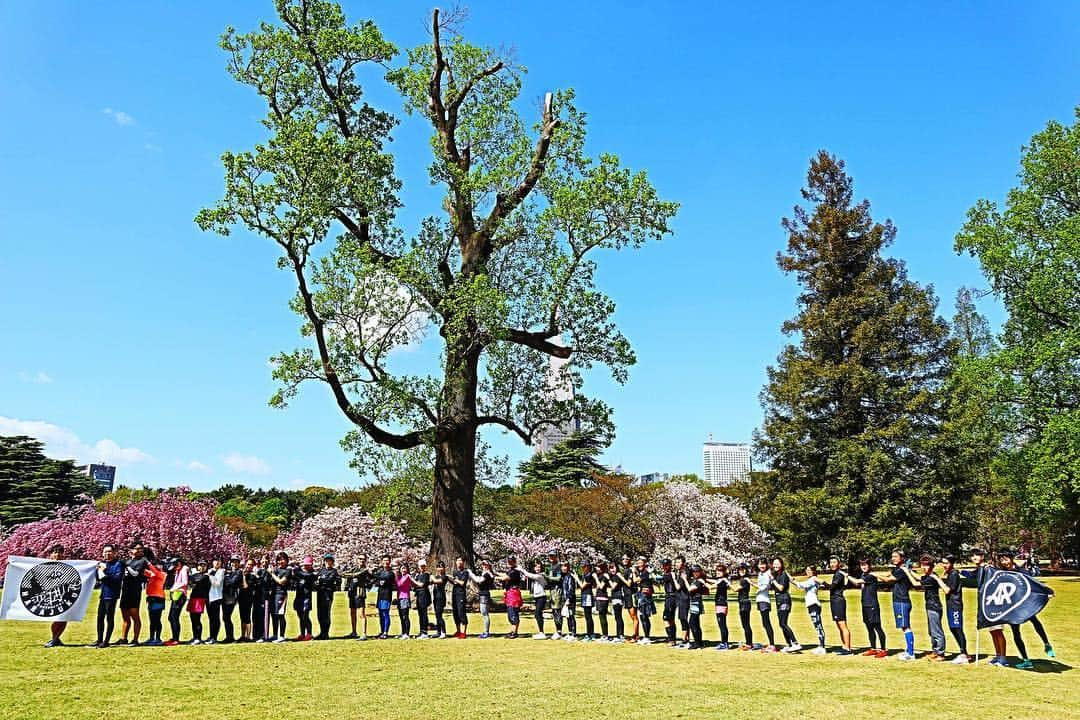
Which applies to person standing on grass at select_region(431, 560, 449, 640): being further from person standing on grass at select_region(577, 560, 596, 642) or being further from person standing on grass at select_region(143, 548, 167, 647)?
person standing on grass at select_region(143, 548, 167, 647)

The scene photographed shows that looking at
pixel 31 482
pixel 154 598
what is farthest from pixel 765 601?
pixel 31 482

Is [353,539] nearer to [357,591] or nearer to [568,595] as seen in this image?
[357,591]

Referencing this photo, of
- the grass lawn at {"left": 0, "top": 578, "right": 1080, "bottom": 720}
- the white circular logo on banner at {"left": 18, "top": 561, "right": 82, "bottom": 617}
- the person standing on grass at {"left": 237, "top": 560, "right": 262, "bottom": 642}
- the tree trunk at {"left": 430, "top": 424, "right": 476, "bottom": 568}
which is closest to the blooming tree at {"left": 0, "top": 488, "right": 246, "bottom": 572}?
the tree trunk at {"left": 430, "top": 424, "right": 476, "bottom": 568}

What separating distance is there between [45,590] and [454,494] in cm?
1094

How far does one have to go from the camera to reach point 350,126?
80.4 ft

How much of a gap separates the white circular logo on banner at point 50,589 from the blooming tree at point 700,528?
2269 cm

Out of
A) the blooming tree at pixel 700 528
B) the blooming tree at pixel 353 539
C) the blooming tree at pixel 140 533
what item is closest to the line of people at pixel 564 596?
the blooming tree at pixel 353 539

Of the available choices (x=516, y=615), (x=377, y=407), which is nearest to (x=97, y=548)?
(x=377, y=407)

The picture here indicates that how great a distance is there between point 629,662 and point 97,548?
24473 millimetres

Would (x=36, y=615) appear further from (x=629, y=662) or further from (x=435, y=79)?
(x=435, y=79)

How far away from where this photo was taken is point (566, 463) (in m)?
49.4

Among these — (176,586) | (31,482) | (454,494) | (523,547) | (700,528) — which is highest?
(31,482)

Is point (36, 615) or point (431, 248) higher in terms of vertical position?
point (431, 248)

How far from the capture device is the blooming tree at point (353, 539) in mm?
30547
